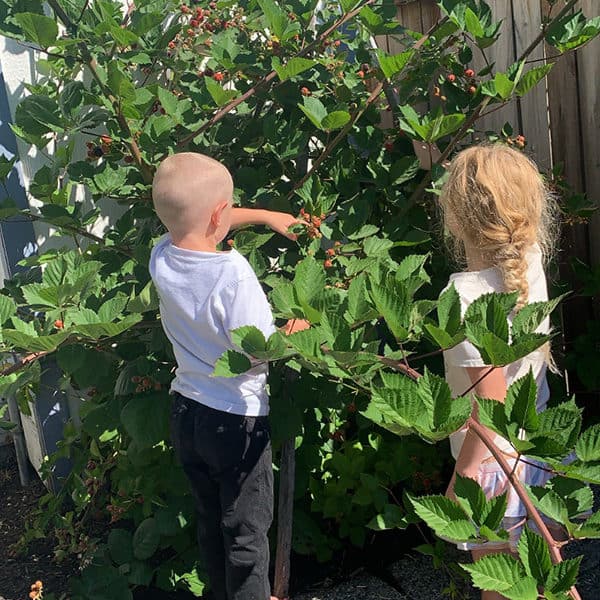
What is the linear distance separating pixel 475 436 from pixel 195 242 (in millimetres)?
768

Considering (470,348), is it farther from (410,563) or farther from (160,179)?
(410,563)

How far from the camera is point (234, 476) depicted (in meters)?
2.02

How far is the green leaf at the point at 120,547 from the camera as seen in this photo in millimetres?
2398

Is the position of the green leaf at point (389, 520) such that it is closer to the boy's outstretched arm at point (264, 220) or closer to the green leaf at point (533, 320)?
the boy's outstretched arm at point (264, 220)

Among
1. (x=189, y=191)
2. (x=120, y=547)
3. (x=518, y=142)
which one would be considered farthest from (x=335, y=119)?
(x=120, y=547)

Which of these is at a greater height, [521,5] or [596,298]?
[521,5]

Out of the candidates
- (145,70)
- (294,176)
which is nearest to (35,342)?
(294,176)

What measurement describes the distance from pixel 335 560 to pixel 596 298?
1.32m

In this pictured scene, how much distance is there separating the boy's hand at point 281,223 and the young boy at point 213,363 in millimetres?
45

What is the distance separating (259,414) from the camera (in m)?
2.00

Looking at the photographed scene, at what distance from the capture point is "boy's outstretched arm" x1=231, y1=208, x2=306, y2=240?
214 cm

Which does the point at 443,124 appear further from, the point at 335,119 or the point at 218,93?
the point at 218,93

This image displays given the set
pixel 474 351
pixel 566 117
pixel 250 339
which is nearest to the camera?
pixel 250 339

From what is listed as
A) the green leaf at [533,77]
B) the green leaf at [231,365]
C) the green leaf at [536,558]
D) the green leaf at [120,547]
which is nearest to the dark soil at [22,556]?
the green leaf at [120,547]
